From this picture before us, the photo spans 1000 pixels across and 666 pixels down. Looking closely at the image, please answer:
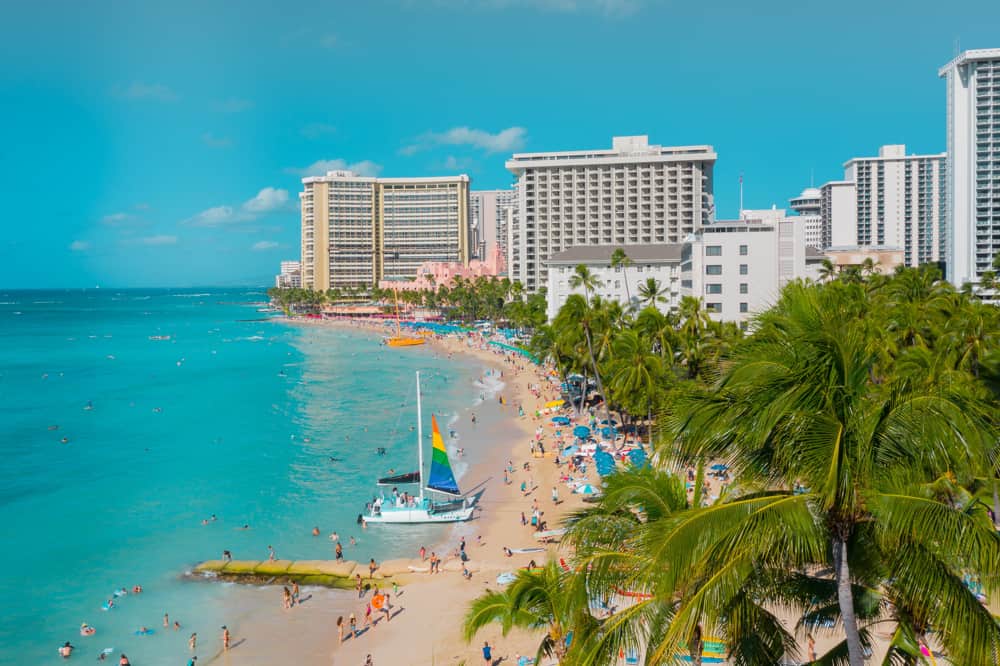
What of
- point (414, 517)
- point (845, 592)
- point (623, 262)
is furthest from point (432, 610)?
point (623, 262)

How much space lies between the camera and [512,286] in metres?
154

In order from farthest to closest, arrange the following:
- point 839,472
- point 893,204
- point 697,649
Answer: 1. point 893,204
2. point 697,649
3. point 839,472

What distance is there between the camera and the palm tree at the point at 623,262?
93.2 metres

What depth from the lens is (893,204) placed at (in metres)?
194

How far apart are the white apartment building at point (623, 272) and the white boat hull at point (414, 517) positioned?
56.1 meters

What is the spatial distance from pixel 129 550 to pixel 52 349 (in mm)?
132358

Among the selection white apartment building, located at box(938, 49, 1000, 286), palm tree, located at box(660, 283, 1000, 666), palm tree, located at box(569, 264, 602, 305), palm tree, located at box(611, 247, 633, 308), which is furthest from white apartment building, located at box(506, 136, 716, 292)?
palm tree, located at box(660, 283, 1000, 666)

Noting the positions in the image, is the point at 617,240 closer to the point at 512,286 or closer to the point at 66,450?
the point at 512,286

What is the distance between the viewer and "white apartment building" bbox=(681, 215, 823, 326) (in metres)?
A: 70.3

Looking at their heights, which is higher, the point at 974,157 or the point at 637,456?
the point at 974,157

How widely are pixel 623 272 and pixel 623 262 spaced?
4.82 m

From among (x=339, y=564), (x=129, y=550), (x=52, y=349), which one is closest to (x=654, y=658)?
(x=339, y=564)

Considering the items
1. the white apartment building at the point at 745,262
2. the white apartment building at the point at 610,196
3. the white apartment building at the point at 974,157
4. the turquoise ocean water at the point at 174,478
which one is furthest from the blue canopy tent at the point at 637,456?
the white apartment building at the point at 610,196

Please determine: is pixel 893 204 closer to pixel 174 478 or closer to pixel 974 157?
pixel 974 157
